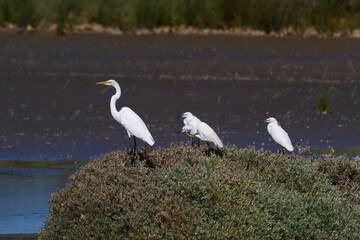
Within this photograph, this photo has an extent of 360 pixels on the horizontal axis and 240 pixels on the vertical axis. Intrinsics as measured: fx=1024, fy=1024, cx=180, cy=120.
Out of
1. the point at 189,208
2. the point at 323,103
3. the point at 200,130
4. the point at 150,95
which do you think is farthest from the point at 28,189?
→ the point at 150,95

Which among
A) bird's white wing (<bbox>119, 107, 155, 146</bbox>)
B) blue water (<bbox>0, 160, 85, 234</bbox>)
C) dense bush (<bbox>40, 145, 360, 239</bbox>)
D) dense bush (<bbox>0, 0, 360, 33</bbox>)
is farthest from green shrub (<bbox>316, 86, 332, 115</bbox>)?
dense bush (<bbox>0, 0, 360, 33</bbox>)

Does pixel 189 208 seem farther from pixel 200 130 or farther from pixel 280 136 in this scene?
pixel 280 136

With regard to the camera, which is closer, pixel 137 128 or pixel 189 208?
pixel 189 208

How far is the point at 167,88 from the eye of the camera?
965 inches

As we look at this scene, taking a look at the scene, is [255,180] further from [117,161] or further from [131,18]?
[131,18]

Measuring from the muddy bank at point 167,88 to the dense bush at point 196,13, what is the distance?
119 centimetres

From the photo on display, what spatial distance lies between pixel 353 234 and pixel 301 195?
615mm

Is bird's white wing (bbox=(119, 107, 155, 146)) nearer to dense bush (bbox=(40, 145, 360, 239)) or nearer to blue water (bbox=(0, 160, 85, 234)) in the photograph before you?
dense bush (bbox=(40, 145, 360, 239))

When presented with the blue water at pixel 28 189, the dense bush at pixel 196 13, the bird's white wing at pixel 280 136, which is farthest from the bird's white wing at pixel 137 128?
the dense bush at pixel 196 13

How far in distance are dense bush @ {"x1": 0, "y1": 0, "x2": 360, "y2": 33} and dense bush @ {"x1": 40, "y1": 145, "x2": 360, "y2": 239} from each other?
2607 cm

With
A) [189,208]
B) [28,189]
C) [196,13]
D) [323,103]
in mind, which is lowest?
[28,189]

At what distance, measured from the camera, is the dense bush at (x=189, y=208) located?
27.5 ft

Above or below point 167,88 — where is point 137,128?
above

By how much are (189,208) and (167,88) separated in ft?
52.9
